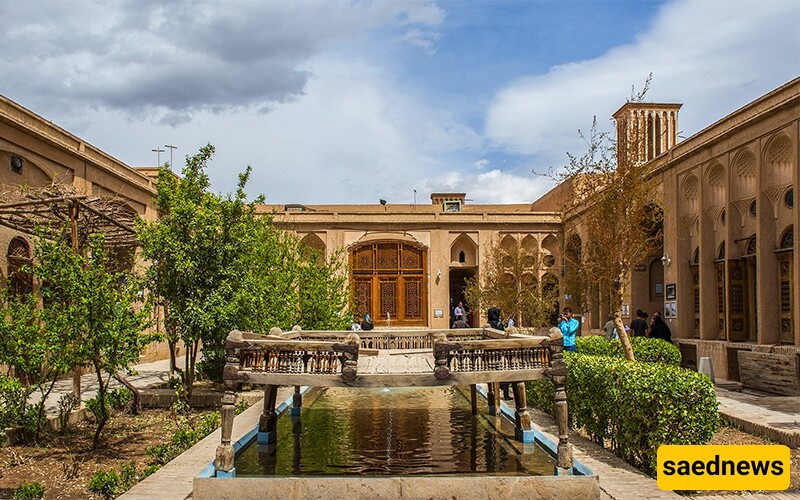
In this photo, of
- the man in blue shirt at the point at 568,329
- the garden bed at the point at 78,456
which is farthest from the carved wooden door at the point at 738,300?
the garden bed at the point at 78,456

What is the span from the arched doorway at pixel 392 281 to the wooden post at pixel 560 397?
26.9 meters

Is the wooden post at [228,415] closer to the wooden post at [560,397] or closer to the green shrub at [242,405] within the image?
the wooden post at [560,397]

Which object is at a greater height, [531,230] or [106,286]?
[531,230]

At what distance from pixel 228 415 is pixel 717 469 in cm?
437

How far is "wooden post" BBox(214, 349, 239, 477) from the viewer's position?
5.82m

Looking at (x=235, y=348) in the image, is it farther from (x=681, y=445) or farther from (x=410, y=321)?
(x=410, y=321)

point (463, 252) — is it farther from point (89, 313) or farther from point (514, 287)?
point (89, 313)

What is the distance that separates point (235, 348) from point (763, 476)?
16.1 feet

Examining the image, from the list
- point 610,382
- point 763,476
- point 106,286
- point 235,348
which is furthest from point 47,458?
point 763,476

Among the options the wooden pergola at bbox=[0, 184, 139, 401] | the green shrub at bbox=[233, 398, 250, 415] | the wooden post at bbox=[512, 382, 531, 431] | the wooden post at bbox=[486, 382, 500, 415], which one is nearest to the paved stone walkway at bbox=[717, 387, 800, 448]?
the wooden post at bbox=[486, 382, 500, 415]

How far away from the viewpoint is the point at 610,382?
7.88m

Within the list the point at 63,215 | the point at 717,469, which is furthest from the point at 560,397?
the point at 63,215

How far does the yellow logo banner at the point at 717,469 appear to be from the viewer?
253 inches

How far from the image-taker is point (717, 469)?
659 cm
